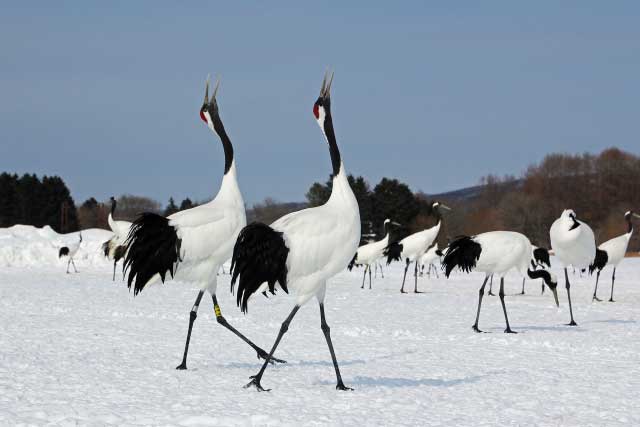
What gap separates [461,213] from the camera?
94.1 metres

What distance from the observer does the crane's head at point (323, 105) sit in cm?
816

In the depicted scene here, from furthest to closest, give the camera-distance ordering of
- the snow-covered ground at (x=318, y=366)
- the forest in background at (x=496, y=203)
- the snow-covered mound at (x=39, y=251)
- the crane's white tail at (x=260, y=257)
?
the forest in background at (x=496, y=203)
the snow-covered mound at (x=39, y=251)
the crane's white tail at (x=260, y=257)
the snow-covered ground at (x=318, y=366)

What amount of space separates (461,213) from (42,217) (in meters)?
46.9

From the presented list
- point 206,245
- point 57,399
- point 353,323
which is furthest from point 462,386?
point 353,323

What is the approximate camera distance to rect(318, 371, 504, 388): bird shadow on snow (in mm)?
8156

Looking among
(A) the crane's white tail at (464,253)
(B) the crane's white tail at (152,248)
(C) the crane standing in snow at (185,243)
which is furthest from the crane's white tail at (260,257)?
(A) the crane's white tail at (464,253)

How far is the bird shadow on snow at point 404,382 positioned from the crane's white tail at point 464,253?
17.7 ft

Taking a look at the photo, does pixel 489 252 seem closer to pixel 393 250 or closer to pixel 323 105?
pixel 323 105

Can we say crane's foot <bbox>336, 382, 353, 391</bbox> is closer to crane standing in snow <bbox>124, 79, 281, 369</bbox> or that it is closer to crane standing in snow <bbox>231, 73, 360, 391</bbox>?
crane standing in snow <bbox>231, 73, 360, 391</bbox>

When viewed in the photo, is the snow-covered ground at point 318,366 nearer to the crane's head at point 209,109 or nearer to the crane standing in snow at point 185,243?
the crane standing in snow at point 185,243

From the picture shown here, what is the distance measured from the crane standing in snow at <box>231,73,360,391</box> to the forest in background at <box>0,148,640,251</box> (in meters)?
61.7

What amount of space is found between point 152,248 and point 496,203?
114821 millimetres

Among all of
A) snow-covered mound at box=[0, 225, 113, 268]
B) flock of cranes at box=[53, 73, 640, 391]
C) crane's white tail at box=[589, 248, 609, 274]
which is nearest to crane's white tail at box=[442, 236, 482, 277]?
flock of cranes at box=[53, 73, 640, 391]

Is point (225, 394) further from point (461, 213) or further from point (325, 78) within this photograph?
point (461, 213)
